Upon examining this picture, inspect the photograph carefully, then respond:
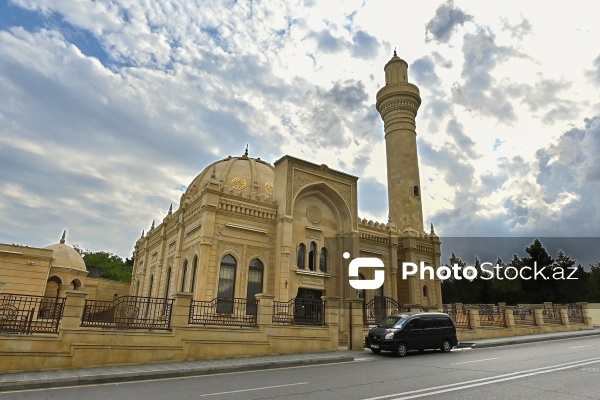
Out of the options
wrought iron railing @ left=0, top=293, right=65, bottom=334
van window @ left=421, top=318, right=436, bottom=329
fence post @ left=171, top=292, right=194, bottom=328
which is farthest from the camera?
van window @ left=421, top=318, right=436, bottom=329

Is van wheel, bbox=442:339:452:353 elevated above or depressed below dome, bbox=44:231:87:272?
below

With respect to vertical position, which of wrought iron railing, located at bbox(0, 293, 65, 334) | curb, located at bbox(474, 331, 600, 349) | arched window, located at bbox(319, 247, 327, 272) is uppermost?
arched window, located at bbox(319, 247, 327, 272)

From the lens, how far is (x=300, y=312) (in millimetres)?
14367

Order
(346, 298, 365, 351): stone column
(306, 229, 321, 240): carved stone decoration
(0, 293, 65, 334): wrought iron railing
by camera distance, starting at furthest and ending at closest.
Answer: (306, 229, 321, 240): carved stone decoration < (346, 298, 365, 351): stone column < (0, 293, 65, 334): wrought iron railing

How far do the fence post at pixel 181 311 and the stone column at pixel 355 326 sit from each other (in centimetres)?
665

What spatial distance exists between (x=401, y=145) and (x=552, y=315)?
50.0 ft

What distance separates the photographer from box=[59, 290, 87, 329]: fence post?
10.0 meters

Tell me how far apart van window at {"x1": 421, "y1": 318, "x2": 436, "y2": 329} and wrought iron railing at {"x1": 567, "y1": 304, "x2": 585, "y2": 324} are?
664 inches

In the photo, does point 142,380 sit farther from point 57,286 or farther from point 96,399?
point 57,286

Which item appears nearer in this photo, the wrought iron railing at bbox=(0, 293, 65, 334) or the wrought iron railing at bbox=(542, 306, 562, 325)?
the wrought iron railing at bbox=(0, 293, 65, 334)

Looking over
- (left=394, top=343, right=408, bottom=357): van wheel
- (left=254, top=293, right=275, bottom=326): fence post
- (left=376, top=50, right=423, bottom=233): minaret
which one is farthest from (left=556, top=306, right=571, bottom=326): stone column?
(left=254, top=293, right=275, bottom=326): fence post

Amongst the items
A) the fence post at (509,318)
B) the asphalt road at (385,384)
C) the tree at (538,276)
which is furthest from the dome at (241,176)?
the tree at (538,276)

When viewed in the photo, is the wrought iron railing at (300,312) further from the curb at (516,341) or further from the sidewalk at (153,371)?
the curb at (516,341)

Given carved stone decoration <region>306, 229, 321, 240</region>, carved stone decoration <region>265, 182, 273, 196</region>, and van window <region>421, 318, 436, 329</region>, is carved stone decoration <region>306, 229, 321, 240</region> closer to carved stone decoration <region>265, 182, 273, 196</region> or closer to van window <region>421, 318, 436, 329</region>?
carved stone decoration <region>265, 182, 273, 196</region>
